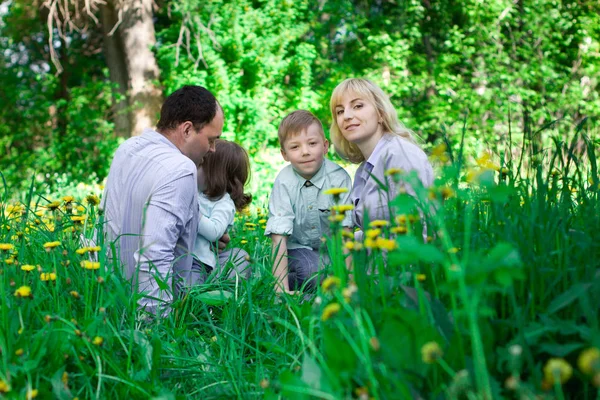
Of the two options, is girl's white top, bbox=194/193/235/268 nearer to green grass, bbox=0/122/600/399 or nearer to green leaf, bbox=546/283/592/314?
green grass, bbox=0/122/600/399

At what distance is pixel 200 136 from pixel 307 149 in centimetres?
62

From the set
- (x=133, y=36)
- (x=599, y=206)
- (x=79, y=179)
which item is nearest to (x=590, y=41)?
(x=133, y=36)

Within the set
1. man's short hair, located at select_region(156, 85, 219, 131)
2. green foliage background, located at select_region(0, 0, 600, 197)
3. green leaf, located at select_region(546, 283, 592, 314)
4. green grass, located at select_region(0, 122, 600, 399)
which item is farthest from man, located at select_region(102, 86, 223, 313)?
green foliage background, located at select_region(0, 0, 600, 197)

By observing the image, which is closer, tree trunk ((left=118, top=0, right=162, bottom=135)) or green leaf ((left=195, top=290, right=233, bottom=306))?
green leaf ((left=195, top=290, right=233, bottom=306))

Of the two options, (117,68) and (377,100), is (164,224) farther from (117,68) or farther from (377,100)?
(117,68)

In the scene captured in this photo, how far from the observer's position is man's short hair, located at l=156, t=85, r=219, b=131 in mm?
3203

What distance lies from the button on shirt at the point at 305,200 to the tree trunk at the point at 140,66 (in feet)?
27.0

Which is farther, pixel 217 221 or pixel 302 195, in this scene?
pixel 302 195

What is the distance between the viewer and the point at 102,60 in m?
14.3

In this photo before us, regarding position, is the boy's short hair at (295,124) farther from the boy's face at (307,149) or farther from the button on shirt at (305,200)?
the button on shirt at (305,200)

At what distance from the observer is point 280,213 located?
11.7ft

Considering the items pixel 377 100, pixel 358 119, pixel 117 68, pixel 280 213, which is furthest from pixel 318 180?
pixel 117 68

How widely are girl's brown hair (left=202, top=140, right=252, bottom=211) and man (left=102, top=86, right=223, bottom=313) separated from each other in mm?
243

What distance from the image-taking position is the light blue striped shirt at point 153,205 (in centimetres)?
268
